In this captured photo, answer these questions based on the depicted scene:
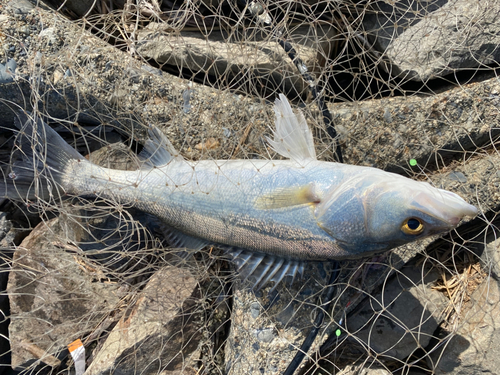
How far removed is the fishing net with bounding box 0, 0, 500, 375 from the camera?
8.25ft

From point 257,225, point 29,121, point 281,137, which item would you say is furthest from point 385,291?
point 29,121

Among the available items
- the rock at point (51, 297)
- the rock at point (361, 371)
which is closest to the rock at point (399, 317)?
the rock at point (361, 371)

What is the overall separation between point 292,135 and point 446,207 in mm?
979

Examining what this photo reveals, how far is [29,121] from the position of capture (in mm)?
2354

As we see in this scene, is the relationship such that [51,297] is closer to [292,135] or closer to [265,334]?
[265,334]

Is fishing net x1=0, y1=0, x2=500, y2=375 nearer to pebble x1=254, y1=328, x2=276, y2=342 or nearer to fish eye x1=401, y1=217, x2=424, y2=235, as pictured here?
pebble x1=254, y1=328, x2=276, y2=342

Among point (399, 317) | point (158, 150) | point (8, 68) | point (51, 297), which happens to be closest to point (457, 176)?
point (399, 317)

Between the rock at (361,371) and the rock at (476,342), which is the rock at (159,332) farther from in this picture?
the rock at (476,342)

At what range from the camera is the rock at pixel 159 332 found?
2561 millimetres

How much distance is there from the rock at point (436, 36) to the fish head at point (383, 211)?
1.11m

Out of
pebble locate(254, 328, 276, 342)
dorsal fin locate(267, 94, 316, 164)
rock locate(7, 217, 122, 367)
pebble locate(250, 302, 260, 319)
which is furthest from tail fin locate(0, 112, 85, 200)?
pebble locate(254, 328, 276, 342)

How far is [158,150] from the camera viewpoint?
250cm

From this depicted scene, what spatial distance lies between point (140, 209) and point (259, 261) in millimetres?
902

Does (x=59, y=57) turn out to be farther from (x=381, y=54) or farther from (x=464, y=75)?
(x=464, y=75)
